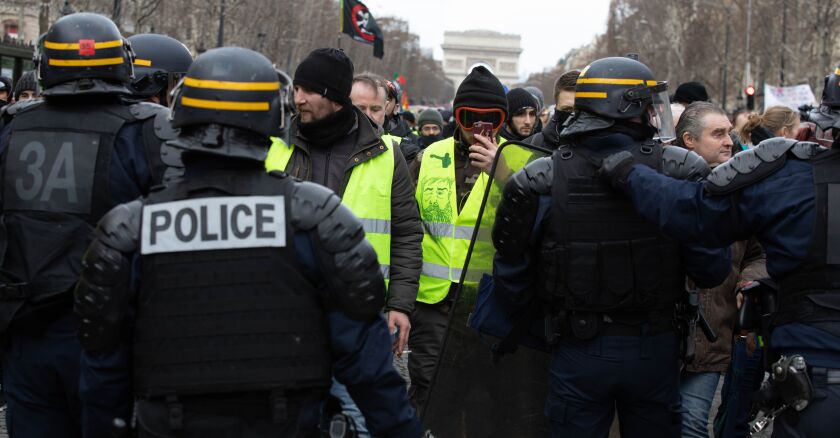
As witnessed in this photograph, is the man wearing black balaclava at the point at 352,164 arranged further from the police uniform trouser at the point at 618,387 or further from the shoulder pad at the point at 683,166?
the shoulder pad at the point at 683,166

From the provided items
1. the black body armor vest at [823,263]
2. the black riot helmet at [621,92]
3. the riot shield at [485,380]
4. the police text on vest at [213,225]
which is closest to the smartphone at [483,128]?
the riot shield at [485,380]

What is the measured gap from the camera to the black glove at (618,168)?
368 cm

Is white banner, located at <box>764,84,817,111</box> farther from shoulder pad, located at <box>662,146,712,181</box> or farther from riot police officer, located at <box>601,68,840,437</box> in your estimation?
riot police officer, located at <box>601,68,840,437</box>

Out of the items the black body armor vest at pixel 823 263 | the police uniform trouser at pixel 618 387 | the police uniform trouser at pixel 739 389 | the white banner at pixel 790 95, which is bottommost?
the police uniform trouser at pixel 739 389

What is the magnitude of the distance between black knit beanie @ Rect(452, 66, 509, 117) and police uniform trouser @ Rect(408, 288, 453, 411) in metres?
0.95

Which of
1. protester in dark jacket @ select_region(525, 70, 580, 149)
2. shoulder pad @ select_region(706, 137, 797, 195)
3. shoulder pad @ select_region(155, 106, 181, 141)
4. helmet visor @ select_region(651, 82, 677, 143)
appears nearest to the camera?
shoulder pad @ select_region(706, 137, 797, 195)

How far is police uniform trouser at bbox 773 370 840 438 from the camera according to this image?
3.23 m

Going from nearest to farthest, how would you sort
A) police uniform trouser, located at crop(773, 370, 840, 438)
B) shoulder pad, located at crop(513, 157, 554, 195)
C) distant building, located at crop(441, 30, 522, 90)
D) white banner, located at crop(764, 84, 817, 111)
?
police uniform trouser, located at crop(773, 370, 840, 438), shoulder pad, located at crop(513, 157, 554, 195), white banner, located at crop(764, 84, 817, 111), distant building, located at crop(441, 30, 522, 90)

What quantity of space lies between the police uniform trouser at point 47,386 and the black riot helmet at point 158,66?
1236 millimetres

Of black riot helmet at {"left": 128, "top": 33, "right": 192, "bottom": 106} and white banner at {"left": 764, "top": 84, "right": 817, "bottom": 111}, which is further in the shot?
white banner at {"left": 764, "top": 84, "right": 817, "bottom": 111}

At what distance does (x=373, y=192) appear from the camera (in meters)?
4.47

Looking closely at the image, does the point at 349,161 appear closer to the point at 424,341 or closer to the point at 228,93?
the point at 424,341

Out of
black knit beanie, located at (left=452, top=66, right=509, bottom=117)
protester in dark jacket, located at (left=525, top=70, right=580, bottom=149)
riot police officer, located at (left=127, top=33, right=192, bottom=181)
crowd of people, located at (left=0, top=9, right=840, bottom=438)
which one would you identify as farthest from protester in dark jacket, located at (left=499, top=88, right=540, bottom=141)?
riot police officer, located at (left=127, top=33, right=192, bottom=181)

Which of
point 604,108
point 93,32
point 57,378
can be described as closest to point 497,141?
point 604,108
